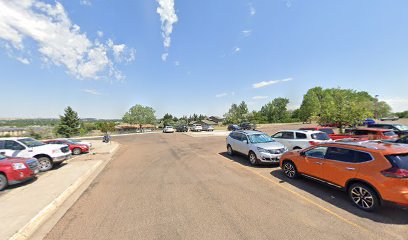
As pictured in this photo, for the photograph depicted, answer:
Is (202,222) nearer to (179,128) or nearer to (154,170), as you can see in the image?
(154,170)

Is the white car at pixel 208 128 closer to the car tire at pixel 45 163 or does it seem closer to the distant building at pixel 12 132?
the car tire at pixel 45 163

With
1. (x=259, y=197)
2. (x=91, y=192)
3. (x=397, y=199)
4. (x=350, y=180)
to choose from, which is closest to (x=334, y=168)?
(x=350, y=180)

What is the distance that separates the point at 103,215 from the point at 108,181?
3131 mm

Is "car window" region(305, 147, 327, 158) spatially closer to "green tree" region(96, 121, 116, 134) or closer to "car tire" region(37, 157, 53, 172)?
"car tire" region(37, 157, 53, 172)

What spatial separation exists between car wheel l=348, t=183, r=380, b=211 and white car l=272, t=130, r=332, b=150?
193 inches

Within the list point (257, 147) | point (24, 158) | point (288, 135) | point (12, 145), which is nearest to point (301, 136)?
point (288, 135)

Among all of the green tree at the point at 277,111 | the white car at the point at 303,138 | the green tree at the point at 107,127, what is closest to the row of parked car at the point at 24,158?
the white car at the point at 303,138

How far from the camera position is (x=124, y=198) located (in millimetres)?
5684

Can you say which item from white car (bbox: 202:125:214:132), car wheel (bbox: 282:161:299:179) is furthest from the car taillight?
white car (bbox: 202:125:214:132)

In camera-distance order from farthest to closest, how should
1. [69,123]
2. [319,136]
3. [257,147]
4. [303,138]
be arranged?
[69,123] → [303,138] → [319,136] → [257,147]

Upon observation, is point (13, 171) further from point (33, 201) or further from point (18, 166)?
point (33, 201)

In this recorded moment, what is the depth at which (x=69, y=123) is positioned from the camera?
45.3 metres

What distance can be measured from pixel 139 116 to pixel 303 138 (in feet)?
278

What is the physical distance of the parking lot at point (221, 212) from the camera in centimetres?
383
